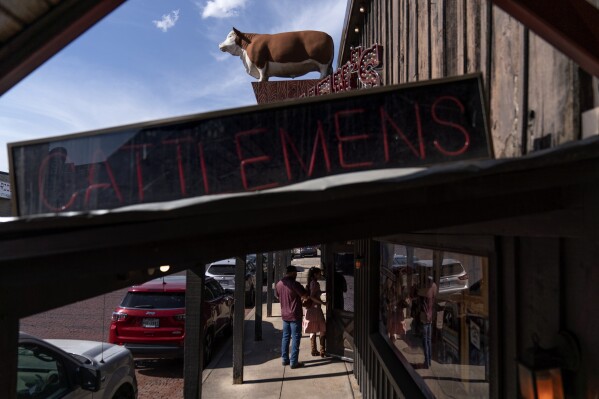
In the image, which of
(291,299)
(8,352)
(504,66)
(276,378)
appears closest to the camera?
(8,352)

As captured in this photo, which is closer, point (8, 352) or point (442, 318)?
point (8, 352)

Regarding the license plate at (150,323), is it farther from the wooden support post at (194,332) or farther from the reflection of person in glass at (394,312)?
the reflection of person in glass at (394,312)

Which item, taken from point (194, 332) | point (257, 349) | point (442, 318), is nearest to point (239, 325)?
point (257, 349)

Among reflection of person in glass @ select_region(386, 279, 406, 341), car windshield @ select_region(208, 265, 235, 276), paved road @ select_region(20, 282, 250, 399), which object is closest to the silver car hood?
paved road @ select_region(20, 282, 250, 399)

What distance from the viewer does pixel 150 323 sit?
8766 millimetres

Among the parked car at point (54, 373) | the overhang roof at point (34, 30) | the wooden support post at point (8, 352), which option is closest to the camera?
the wooden support post at point (8, 352)

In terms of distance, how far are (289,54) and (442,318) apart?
6.60 meters

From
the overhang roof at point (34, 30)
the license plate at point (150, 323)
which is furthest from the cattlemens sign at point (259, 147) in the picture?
the license plate at point (150, 323)

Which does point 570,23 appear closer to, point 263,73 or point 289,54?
point 289,54

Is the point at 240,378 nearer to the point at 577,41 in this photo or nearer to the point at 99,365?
the point at 99,365

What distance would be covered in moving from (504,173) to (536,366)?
0.96 metres

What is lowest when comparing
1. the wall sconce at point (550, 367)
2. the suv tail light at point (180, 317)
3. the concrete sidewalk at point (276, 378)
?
the concrete sidewalk at point (276, 378)

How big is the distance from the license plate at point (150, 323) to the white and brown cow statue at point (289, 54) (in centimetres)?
505

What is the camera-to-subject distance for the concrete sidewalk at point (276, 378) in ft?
23.8
